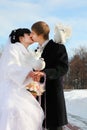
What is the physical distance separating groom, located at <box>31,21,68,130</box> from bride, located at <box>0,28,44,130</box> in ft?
0.42

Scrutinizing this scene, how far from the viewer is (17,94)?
7027 mm

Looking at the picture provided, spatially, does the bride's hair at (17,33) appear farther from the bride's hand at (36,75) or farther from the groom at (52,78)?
the bride's hand at (36,75)

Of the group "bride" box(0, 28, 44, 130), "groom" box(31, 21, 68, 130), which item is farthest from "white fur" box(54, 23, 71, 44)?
"bride" box(0, 28, 44, 130)

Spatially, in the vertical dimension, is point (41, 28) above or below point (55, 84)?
above

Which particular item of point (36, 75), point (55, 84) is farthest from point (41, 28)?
point (55, 84)

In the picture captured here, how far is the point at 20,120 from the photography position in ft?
22.9

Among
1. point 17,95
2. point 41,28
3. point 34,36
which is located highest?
point 41,28

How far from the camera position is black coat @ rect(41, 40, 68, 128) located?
7.05m

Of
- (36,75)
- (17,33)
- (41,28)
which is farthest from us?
(17,33)

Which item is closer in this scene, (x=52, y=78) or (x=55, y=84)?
(x=52, y=78)

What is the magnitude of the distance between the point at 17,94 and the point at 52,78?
1.47ft

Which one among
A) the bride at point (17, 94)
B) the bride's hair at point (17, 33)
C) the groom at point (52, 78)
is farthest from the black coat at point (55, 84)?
the bride's hair at point (17, 33)

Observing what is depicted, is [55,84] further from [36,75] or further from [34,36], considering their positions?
[34,36]

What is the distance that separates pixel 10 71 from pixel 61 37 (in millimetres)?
752
